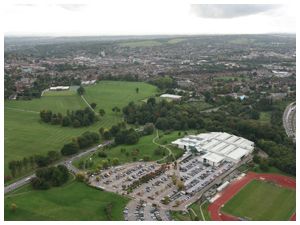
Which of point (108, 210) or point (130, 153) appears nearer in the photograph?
point (108, 210)

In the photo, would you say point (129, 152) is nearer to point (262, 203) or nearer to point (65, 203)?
point (65, 203)

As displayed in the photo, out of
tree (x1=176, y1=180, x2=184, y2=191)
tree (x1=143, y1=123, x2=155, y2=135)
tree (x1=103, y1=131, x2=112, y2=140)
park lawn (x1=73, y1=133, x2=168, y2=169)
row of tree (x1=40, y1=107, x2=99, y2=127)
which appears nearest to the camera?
tree (x1=176, y1=180, x2=184, y2=191)

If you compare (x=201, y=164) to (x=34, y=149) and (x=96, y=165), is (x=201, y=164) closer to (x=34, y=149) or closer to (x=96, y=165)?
(x=96, y=165)

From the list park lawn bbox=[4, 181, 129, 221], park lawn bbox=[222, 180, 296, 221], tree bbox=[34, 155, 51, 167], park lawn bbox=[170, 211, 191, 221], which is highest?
tree bbox=[34, 155, 51, 167]

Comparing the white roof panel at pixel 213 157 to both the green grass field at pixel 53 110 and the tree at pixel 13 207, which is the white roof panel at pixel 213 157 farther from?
the tree at pixel 13 207

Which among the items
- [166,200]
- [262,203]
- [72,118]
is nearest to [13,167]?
[166,200]

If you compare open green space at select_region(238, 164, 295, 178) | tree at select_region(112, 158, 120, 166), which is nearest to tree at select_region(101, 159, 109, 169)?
tree at select_region(112, 158, 120, 166)

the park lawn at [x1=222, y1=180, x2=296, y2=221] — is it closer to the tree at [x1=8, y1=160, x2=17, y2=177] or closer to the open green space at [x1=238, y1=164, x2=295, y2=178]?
the open green space at [x1=238, y1=164, x2=295, y2=178]
